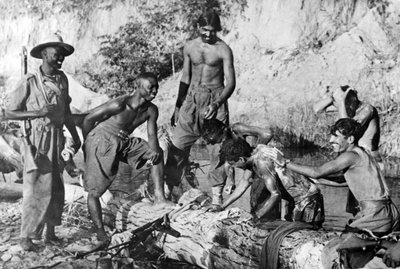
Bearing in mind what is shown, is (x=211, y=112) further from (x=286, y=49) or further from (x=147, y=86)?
(x=286, y=49)

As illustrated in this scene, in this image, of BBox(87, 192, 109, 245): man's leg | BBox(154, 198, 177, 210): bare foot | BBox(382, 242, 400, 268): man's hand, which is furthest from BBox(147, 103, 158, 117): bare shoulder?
BBox(382, 242, 400, 268): man's hand

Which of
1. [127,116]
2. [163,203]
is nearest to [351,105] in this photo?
[163,203]

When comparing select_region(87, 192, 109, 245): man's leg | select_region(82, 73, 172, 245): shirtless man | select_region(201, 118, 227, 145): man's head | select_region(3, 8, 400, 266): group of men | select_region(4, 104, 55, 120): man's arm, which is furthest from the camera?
select_region(201, 118, 227, 145): man's head

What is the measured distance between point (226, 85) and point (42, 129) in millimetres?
2159

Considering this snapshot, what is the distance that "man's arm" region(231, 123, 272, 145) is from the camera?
23.6ft

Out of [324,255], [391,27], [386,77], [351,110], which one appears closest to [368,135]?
[351,110]

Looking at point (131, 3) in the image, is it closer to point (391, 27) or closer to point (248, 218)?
point (391, 27)

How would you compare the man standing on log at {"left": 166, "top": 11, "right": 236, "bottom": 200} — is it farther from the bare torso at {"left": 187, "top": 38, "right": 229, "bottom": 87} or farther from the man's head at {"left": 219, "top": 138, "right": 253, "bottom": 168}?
the man's head at {"left": 219, "top": 138, "right": 253, "bottom": 168}

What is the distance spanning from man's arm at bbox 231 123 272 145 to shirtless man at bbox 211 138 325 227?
1.41ft

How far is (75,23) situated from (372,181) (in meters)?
9.56

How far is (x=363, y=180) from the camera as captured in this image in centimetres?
599

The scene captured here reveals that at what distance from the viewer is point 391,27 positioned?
14125mm

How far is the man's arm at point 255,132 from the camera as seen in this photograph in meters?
7.18

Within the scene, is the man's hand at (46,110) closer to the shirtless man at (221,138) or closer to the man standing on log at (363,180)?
the shirtless man at (221,138)
